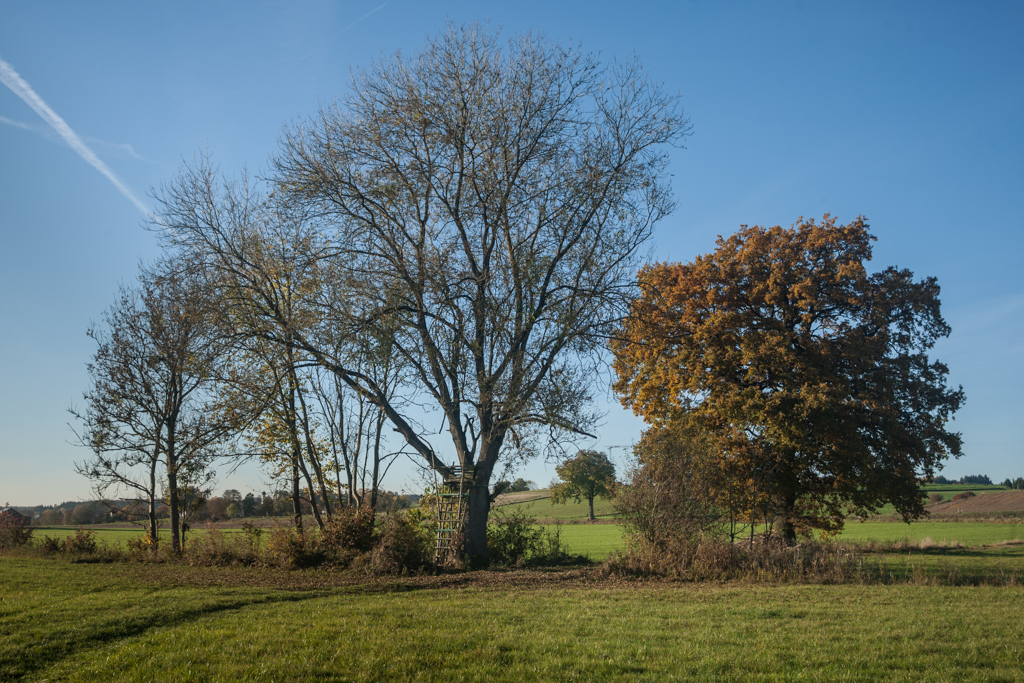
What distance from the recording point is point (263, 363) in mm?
16375

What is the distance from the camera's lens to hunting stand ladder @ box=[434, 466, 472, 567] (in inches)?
573

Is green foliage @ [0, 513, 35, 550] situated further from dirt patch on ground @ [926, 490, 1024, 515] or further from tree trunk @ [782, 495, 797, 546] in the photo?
dirt patch on ground @ [926, 490, 1024, 515]

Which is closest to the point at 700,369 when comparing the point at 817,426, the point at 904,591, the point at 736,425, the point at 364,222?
the point at 736,425

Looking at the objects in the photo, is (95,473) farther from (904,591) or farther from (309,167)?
(904,591)

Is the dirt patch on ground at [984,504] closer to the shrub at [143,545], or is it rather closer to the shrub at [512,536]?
the shrub at [512,536]

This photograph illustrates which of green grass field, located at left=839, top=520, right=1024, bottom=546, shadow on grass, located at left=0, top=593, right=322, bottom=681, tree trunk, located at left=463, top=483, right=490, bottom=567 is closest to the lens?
shadow on grass, located at left=0, top=593, right=322, bottom=681

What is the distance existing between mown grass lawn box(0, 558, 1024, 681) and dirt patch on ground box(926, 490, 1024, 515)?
42485 mm

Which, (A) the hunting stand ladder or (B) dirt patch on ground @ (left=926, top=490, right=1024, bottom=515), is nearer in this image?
(A) the hunting stand ladder

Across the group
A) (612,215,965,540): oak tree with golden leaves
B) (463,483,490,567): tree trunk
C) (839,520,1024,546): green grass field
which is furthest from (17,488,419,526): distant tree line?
(839,520,1024,546): green grass field

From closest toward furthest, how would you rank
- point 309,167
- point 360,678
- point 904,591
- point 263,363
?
point 360,678 → point 904,591 → point 309,167 → point 263,363

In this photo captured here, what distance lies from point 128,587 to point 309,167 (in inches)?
389

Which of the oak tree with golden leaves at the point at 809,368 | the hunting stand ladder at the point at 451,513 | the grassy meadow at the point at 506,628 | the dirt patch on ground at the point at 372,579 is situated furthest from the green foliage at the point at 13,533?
the oak tree with golden leaves at the point at 809,368

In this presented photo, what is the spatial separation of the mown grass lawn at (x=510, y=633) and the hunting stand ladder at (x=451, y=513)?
354 centimetres

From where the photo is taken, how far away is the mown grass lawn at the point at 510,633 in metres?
5.79
